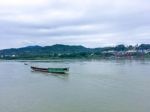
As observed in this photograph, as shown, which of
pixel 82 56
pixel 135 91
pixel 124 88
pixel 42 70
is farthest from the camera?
Result: pixel 82 56

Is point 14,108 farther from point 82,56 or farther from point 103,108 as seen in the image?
point 82,56

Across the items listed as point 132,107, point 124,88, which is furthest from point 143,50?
point 132,107

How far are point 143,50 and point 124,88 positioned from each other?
302ft

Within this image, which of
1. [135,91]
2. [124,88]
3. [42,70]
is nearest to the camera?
[135,91]

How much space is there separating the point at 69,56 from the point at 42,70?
60.9 metres

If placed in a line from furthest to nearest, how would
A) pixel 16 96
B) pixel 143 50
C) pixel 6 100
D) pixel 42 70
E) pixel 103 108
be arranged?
pixel 143 50, pixel 42 70, pixel 16 96, pixel 6 100, pixel 103 108

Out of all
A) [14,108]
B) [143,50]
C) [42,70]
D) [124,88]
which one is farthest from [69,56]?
[14,108]

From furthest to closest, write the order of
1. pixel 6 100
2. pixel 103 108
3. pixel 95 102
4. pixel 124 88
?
pixel 124 88 < pixel 6 100 < pixel 95 102 < pixel 103 108

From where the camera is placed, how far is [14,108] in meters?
15.5

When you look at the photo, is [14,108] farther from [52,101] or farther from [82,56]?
[82,56]

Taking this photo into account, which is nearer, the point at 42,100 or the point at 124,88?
the point at 42,100

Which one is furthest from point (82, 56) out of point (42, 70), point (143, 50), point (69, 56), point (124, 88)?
point (124, 88)

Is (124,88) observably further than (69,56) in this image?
No

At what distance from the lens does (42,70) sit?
4350 centimetres
